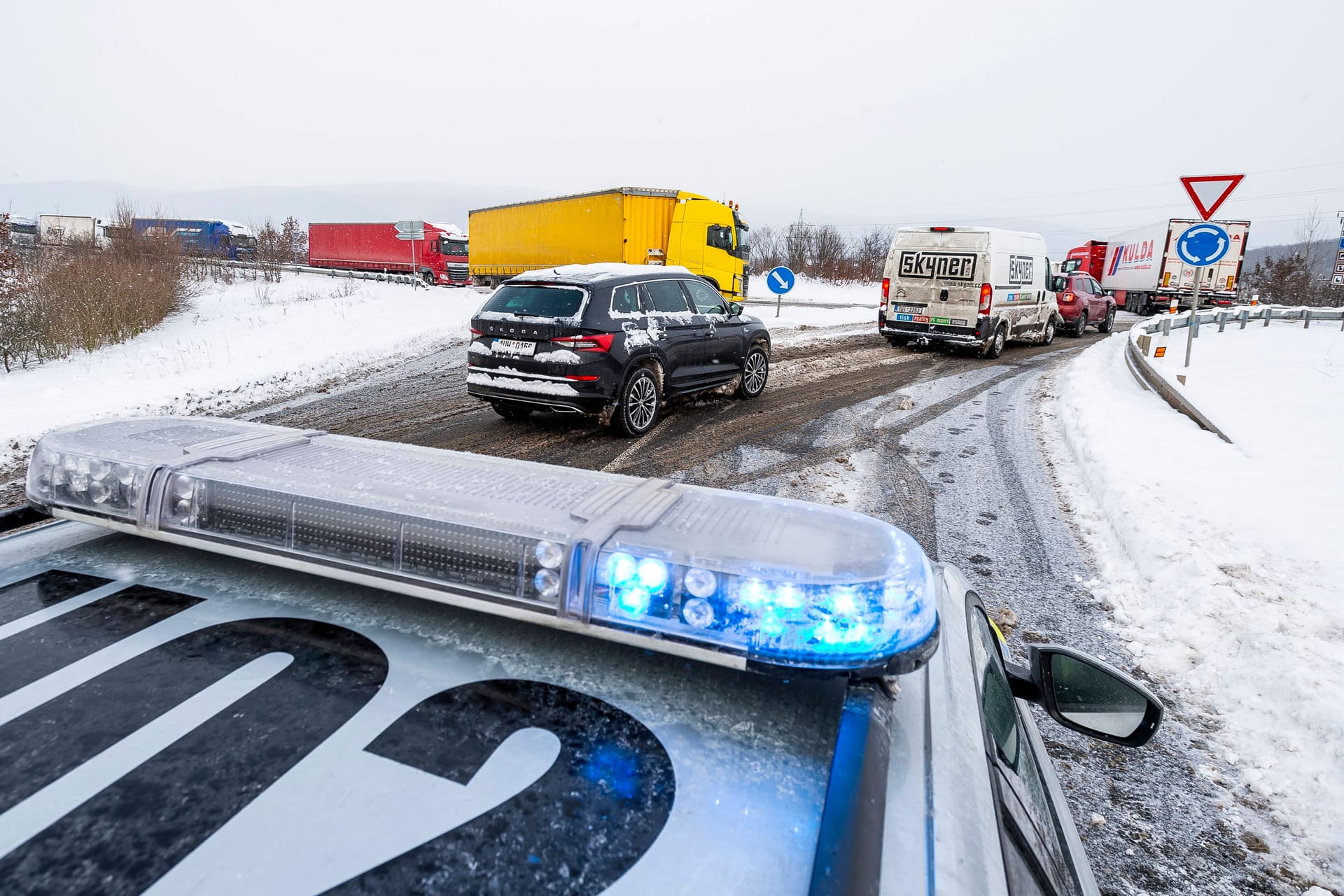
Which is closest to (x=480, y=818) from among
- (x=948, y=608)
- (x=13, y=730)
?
(x=13, y=730)

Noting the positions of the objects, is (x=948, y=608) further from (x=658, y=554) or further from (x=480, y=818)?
(x=480, y=818)

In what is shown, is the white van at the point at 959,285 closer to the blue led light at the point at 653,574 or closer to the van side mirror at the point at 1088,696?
the van side mirror at the point at 1088,696

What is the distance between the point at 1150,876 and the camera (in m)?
2.55

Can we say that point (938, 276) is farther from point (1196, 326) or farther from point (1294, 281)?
point (1294, 281)

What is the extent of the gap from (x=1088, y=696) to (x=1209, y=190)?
12.2 meters

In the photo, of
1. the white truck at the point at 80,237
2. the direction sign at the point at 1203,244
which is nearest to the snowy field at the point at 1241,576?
the direction sign at the point at 1203,244

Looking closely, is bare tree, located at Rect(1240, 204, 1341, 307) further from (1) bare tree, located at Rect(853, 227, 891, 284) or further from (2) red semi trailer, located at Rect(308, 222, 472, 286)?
(2) red semi trailer, located at Rect(308, 222, 472, 286)

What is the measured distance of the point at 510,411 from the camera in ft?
29.1

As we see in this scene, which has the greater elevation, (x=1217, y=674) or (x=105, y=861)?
(x=105, y=861)

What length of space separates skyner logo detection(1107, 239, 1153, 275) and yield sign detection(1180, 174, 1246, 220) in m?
26.0

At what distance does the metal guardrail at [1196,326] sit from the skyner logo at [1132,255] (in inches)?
457

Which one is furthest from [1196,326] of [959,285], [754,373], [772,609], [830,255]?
[830,255]

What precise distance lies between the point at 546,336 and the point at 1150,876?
21.5 ft

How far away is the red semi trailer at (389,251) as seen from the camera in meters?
38.7
